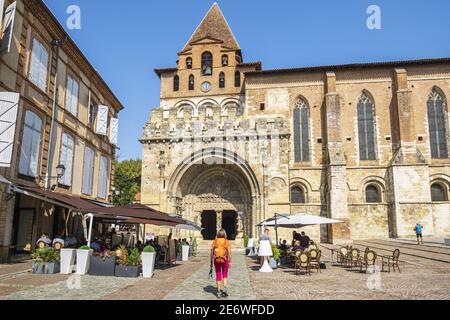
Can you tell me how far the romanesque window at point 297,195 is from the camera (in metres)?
27.1

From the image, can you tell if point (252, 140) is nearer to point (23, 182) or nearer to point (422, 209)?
point (422, 209)

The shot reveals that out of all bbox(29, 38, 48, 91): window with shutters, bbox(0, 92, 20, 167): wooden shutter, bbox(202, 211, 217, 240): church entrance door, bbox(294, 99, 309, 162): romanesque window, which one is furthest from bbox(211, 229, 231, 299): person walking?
bbox(294, 99, 309, 162): romanesque window

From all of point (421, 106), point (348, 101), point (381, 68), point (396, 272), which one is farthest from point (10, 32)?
point (421, 106)

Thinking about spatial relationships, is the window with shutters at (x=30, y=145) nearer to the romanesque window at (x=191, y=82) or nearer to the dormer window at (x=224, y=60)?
the romanesque window at (x=191, y=82)

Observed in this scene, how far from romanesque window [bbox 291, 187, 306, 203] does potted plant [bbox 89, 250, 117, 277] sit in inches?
752

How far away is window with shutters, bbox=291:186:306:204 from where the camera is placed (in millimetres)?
27078

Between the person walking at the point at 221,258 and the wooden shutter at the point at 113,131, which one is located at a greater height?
the wooden shutter at the point at 113,131

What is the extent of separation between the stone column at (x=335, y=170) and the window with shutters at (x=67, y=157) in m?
16.9

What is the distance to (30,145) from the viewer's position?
13961 millimetres

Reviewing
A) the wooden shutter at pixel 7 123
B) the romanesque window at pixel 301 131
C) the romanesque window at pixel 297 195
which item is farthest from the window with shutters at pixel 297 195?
the wooden shutter at pixel 7 123

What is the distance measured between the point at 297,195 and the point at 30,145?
19.1 m

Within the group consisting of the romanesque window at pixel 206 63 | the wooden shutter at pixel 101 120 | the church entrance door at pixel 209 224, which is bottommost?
the church entrance door at pixel 209 224

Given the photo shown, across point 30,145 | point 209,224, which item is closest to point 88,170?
point 30,145

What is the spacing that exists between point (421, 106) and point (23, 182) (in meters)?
27.4
